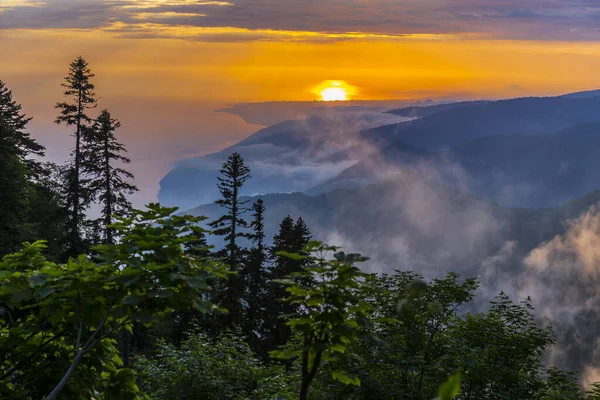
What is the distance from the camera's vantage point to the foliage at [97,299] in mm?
5191

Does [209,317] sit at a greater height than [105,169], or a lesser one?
lesser

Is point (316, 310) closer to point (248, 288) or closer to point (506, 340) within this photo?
point (506, 340)

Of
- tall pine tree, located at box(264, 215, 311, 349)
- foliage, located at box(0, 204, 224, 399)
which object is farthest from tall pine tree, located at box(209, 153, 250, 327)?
foliage, located at box(0, 204, 224, 399)

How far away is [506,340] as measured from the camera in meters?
17.8

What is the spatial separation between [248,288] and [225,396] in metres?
28.1

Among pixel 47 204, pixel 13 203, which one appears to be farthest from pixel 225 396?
pixel 47 204

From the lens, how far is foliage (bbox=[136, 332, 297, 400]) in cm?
1792

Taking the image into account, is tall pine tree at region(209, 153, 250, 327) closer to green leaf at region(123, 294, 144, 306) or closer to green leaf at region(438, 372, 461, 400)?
green leaf at region(123, 294, 144, 306)

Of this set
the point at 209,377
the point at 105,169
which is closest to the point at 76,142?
the point at 105,169

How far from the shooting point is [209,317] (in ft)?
132

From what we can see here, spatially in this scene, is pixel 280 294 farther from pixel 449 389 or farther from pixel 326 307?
pixel 449 389

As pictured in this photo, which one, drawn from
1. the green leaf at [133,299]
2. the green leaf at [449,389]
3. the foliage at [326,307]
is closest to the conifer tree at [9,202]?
the green leaf at [133,299]

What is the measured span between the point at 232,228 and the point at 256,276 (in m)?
6.28

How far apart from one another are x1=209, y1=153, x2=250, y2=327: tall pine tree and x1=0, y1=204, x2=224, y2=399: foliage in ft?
101
